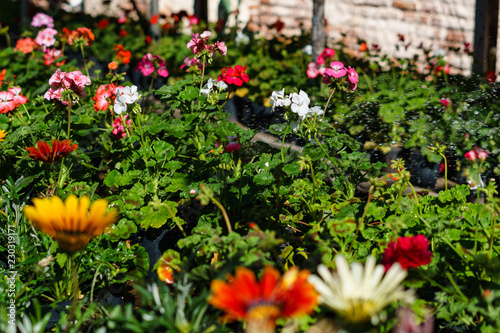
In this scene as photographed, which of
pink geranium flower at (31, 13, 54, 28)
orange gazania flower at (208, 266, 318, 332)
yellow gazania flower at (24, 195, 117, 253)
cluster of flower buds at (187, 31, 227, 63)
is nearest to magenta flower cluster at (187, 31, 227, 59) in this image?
cluster of flower buds at (187, 31, 227, 63)

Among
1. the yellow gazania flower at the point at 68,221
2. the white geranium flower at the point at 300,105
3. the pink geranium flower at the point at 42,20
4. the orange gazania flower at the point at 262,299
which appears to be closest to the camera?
the orange gazania flower at the point at 262,299

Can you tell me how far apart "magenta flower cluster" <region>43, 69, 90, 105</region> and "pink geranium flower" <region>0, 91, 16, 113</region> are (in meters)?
0.15

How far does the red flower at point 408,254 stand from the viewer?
46.8 inches

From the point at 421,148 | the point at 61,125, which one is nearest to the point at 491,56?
the point at 421,148

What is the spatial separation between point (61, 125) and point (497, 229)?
1779mm

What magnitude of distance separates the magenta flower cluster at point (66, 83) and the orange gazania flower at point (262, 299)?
1432mm

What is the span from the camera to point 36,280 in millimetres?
1492

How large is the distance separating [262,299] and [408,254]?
1.68ft

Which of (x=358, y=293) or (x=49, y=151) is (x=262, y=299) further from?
(x=49, y=151)

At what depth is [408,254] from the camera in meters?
1.20

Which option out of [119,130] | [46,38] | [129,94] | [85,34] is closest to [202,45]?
[129,94]

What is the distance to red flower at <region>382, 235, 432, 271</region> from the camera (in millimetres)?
1188

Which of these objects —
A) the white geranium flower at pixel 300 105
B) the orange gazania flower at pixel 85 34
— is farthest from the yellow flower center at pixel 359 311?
the orange gazania flower at pixel 85 34

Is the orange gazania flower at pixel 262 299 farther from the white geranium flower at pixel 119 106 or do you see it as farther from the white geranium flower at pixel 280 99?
the white geranium flower at pixel 119 106
